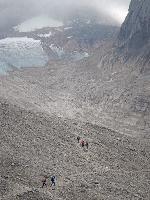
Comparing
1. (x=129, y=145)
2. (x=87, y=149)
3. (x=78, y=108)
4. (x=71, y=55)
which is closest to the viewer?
(x=87, y=149)

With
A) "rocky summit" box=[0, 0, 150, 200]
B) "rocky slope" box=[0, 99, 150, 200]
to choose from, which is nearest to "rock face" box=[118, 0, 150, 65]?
"rocky summit" box=[0, 0, 150, 200]

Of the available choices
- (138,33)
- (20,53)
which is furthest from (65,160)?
(20,53)

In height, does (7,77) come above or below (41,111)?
below

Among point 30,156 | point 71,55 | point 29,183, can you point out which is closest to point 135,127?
point 30,156

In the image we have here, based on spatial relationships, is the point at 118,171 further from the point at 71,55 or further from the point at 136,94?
the point at 71,55

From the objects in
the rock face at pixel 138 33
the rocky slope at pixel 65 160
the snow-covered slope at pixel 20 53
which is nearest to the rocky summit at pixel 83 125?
the rocky slope at pixel 65 160
